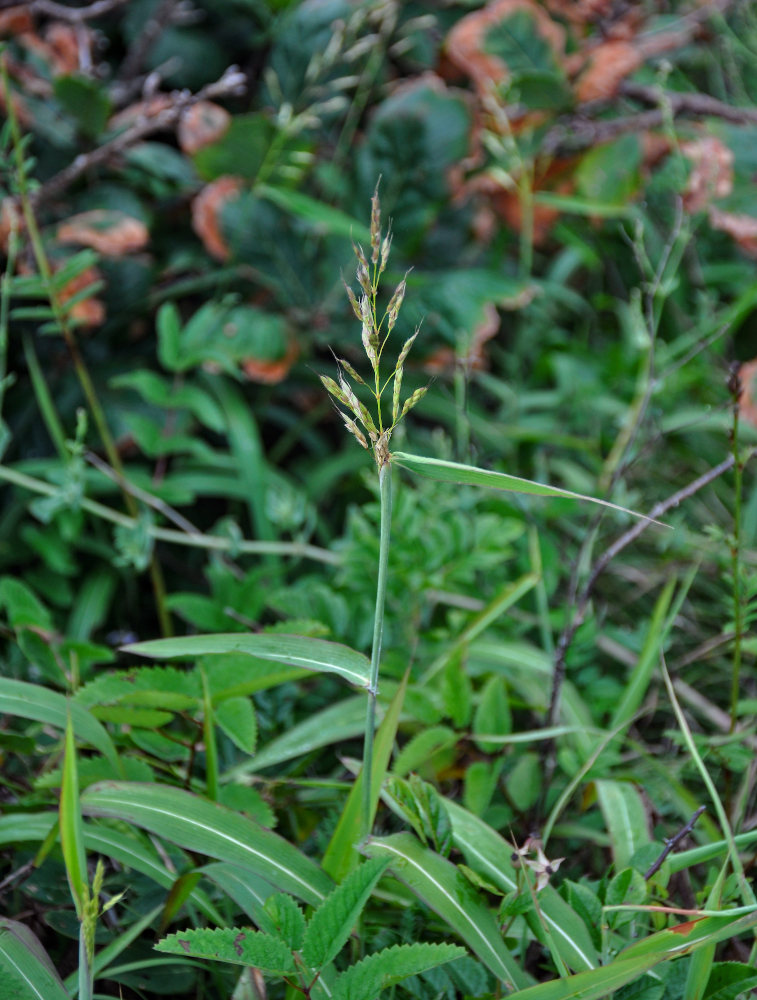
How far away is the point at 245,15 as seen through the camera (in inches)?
74.0

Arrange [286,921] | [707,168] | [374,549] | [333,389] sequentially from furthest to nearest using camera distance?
1. [707,168]
2. [374,549]
3. [286,921]
4. [333,389]

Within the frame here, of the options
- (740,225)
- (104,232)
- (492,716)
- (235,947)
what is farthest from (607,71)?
(235,947)

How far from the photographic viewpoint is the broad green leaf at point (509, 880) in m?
0.70

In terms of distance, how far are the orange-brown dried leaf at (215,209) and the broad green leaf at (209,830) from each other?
3.58 ft

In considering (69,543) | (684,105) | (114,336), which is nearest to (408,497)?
(69,543)

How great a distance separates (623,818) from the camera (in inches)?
34.8

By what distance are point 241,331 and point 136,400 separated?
243 millimetres

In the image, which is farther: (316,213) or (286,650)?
(316,213)

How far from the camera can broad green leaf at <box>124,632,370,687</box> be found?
67 centimetres

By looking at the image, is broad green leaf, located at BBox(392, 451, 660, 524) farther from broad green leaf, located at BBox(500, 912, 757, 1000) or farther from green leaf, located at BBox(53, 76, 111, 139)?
green leaf, located at BBox(53, 76, 111, 139)

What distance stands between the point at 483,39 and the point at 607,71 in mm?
307

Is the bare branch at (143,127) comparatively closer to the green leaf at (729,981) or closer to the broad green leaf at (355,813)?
the broad green leaf at (355,813)

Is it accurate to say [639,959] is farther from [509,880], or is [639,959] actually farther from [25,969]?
[25,969]

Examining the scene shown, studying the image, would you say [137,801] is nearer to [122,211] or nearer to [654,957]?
[654,957]
